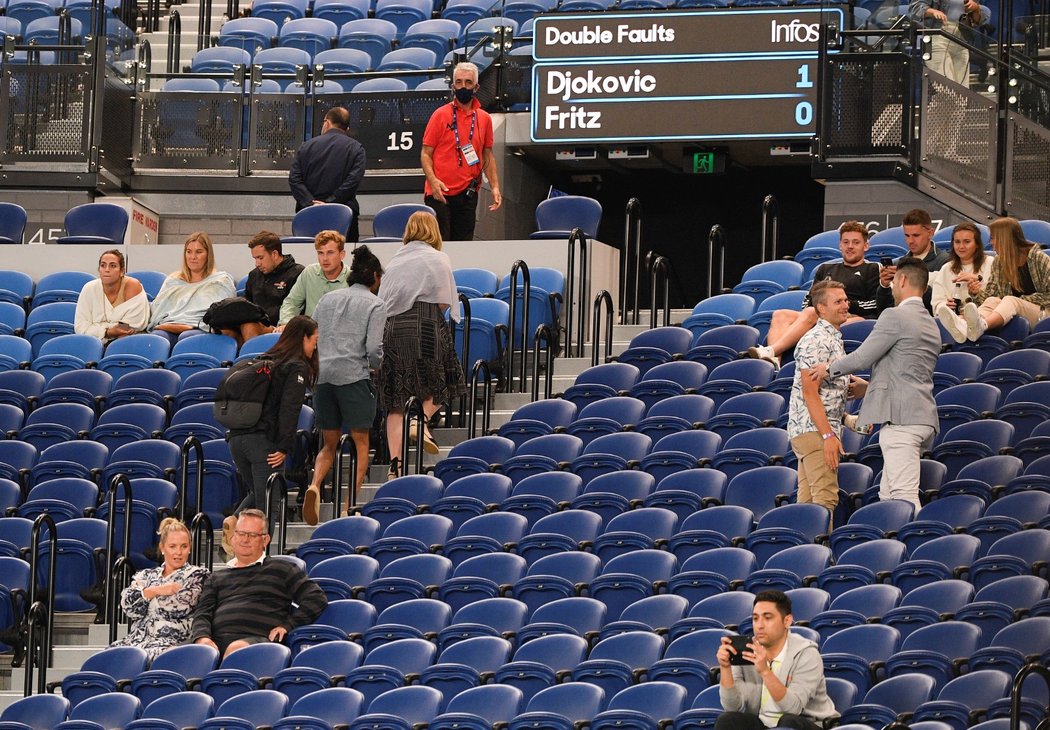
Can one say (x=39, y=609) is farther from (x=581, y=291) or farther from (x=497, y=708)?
(x=581, y=291)

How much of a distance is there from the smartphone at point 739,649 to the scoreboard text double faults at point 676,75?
7580 millimetres

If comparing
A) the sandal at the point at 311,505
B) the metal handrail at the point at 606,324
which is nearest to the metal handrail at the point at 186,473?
the sandal at the point at 311,505

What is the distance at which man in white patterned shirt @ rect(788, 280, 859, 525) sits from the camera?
998 centimetres

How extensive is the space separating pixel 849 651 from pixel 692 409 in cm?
299

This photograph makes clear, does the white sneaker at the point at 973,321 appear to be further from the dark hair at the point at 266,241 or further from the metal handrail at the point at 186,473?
the dark hair at the point at 266,241

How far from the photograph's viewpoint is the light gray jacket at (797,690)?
799 cm

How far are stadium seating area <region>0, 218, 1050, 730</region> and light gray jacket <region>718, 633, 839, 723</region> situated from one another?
14cm

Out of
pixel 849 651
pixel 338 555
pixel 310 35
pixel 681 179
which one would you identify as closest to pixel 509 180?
pixel 681 179

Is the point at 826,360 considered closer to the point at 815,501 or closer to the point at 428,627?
the point at 815,501

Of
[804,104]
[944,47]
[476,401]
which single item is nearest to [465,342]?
[476,401]

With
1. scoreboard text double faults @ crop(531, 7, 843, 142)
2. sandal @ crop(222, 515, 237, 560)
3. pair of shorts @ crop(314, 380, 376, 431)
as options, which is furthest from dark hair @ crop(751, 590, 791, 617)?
scoreboard text double faults @ crop(531, 7, 843, 142)

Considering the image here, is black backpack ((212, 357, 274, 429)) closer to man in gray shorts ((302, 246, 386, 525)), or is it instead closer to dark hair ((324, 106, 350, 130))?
man in gray shorts ((302, 246, 386, 525))

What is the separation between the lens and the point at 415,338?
38.4 ft

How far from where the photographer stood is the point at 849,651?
337 inches
